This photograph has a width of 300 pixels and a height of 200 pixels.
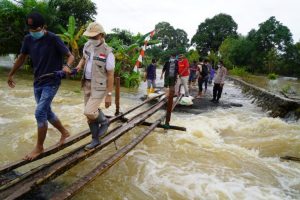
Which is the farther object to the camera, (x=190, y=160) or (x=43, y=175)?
(x=190, y=160)

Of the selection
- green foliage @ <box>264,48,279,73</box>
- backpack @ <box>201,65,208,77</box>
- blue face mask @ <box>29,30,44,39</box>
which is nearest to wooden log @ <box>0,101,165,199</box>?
blue face mask @ <box>29,30,44,39</box>

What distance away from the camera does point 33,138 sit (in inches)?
246

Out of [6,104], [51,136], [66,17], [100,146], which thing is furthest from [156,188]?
[66,17]

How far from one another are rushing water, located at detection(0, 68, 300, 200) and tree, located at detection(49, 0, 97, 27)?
13109mm

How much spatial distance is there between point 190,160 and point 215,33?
64.1 metres

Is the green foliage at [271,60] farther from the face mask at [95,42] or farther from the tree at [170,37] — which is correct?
the face mask at [95,42]

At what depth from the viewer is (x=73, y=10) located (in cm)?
2144

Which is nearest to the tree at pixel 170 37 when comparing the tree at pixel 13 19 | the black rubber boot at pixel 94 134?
the tree at pixel 13 19

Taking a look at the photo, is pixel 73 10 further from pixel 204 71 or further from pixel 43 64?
pixel 43 64

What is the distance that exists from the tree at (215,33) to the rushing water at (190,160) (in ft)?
193

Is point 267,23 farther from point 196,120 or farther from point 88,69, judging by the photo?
point 88,69

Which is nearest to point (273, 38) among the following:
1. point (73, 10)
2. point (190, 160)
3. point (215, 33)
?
point (215, 33)

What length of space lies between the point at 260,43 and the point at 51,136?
Answer: 186ft

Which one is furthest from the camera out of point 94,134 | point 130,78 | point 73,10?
point 73,10
